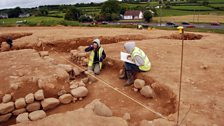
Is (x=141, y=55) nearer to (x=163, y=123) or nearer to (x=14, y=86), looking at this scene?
(x=163, y=123)

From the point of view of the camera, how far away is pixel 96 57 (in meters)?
9.44

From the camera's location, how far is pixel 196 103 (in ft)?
19.6

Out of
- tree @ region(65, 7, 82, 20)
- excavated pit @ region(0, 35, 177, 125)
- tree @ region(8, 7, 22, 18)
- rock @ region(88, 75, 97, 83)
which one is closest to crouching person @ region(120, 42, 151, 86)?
excavated pit @ region(0, 35, 177, 125)

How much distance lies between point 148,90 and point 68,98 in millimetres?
2419

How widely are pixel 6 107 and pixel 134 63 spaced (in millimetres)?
4049

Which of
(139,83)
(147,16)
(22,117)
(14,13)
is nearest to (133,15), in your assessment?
(147,16)

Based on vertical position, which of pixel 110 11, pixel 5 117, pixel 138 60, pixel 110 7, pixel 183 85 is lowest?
pixel 5 117

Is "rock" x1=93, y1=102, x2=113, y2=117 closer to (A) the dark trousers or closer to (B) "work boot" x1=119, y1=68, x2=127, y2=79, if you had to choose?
(A) the dark trousers

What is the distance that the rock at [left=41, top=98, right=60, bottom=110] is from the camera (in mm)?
6950

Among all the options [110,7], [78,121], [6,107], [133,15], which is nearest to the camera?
[78,121]

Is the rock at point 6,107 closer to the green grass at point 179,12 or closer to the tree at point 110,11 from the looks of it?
the tree at point 110,11

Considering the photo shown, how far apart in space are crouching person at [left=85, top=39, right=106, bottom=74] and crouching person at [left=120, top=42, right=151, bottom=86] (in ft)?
4.95

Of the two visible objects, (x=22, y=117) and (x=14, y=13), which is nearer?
(x=22, y=117)

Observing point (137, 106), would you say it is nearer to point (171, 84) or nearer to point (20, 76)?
point (171, 84)
